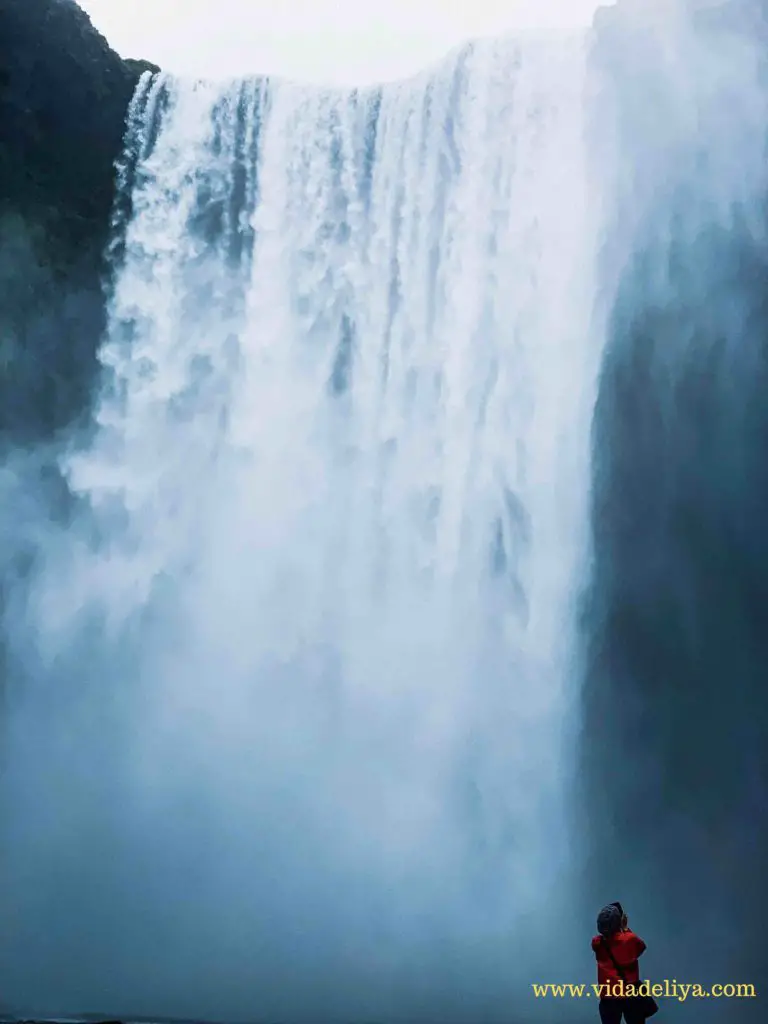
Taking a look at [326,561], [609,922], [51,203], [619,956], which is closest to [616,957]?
[619,956]

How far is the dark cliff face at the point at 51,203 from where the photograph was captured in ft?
24.2

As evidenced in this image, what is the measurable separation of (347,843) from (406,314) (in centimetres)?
371

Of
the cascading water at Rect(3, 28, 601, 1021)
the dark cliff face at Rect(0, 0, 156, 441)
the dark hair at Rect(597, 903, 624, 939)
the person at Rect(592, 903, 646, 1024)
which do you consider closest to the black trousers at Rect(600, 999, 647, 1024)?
the person at Rect(592, 903, 646, 1024)

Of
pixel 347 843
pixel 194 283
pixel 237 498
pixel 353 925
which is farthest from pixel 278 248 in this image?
pixel 353 925

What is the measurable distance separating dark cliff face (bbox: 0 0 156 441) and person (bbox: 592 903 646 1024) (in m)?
5.57

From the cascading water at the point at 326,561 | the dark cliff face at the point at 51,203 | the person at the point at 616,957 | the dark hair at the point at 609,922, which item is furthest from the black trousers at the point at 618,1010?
the dark cliff face at the point at 51,203

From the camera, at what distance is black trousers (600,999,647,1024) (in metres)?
3.27

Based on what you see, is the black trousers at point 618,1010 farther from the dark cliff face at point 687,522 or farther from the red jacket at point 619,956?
the dark cliff face at point 687,522

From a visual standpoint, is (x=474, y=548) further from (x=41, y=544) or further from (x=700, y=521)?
(x=41, y=544)

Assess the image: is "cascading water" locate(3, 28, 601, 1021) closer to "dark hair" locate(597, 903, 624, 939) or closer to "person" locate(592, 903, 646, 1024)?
"person" locate(592, 903, 646, 1024)

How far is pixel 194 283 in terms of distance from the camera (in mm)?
7602

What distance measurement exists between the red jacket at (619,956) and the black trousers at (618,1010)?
0.07 m

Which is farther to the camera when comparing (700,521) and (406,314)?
(406,314)

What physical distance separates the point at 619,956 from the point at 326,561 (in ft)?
13.2
